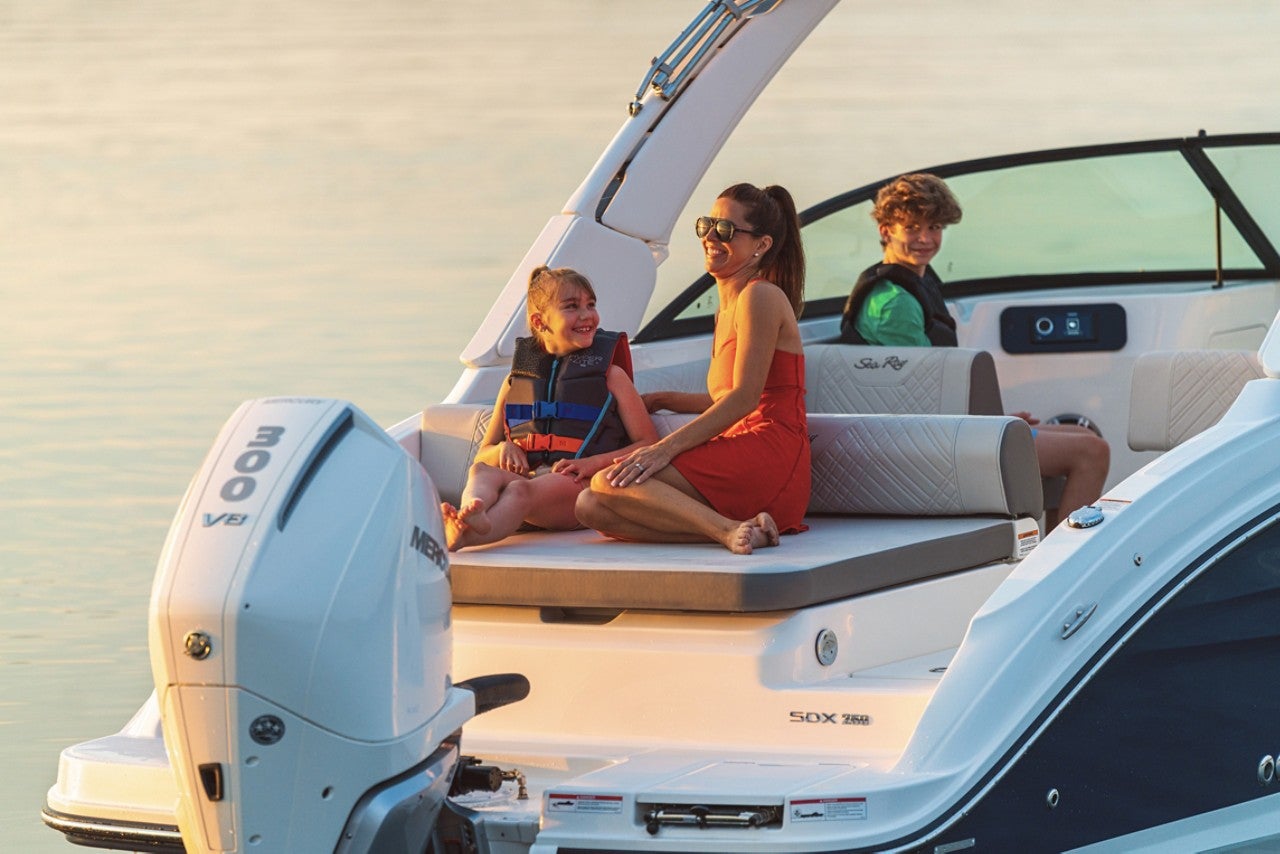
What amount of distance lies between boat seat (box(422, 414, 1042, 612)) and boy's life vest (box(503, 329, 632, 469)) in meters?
0.15

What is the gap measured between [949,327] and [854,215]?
2.72 feet

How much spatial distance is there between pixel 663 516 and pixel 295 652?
123 cm

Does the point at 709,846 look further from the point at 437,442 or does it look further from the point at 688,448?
the point at 437,442

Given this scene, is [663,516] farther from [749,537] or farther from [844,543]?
[844,543]

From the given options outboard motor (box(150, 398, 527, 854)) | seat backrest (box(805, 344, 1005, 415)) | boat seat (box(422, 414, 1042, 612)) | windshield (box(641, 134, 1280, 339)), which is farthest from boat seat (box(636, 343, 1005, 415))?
outboard motor (box(150, 398, 527, 854))

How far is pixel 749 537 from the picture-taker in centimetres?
406

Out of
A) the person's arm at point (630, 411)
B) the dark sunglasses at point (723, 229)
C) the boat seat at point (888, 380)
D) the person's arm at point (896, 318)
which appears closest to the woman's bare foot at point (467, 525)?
the person's arm at point (630, 411)

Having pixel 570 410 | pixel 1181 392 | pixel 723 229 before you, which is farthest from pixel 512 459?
pixel 1181 392

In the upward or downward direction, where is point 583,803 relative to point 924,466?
downward

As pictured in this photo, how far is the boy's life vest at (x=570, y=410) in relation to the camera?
178 inches

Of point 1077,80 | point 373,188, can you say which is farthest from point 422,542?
point 1077,80

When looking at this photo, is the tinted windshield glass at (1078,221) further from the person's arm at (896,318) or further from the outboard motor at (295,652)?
the outboard motor at (295,652)

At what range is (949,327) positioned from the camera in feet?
18.5

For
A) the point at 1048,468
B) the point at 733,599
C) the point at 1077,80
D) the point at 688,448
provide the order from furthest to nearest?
the point at 1077,80 → the point at 1048,468 → the point at 688,448 → the point at 733,599
